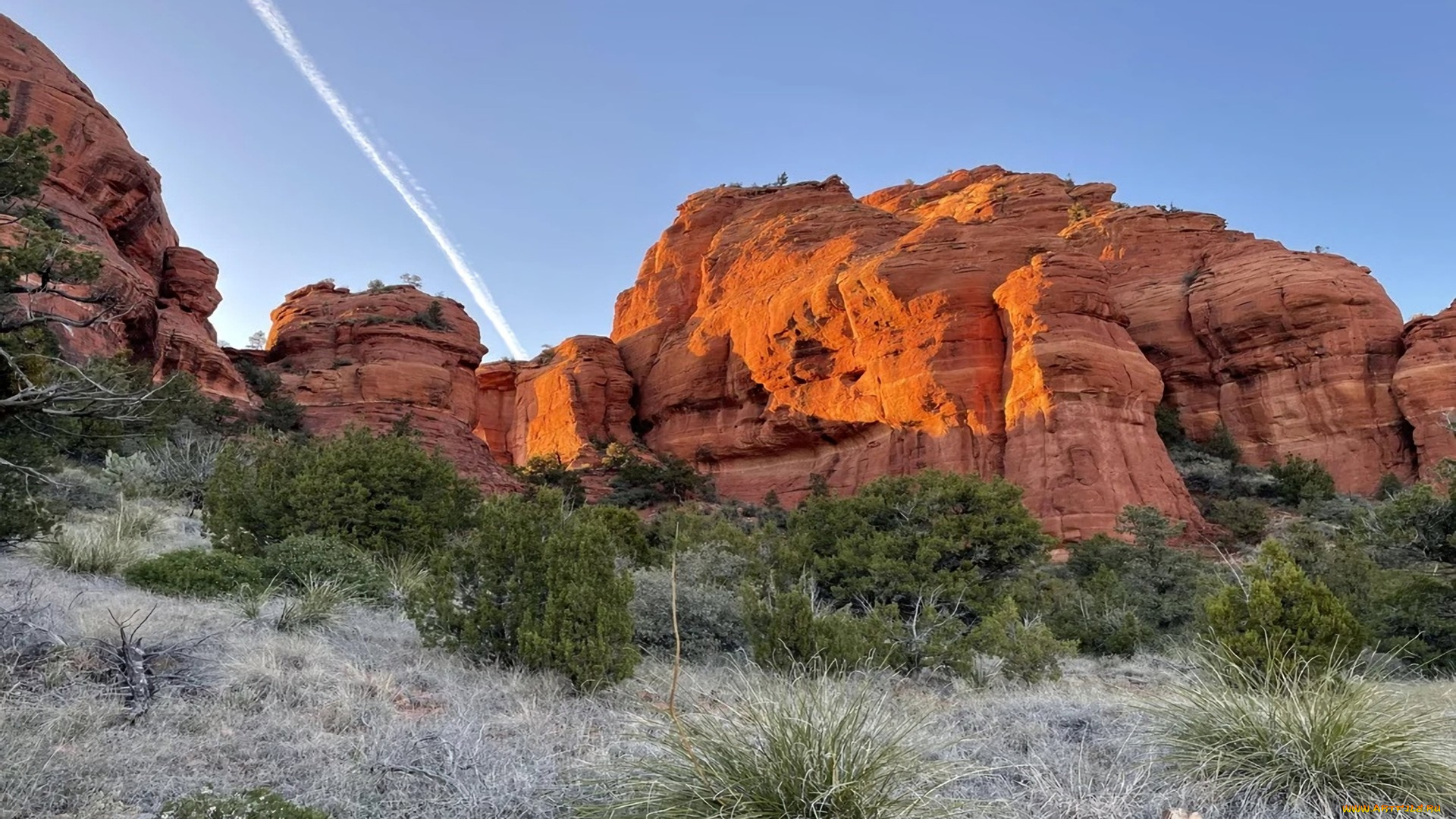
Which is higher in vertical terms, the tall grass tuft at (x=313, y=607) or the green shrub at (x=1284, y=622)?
the tall grass tuft at (x=313, y=607)

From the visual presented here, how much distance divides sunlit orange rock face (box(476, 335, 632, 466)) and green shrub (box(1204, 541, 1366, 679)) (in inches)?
1486

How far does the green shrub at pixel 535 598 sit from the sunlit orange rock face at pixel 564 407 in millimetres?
36639

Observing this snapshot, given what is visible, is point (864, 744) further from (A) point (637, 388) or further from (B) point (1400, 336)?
(A) point (637, 388)

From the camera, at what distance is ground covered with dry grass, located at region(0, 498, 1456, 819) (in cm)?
330

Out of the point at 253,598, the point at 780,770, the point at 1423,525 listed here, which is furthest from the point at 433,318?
the point at 780,770

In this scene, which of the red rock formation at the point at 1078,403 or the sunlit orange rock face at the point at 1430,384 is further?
the sunlit orange rock face at the point at 1430,384

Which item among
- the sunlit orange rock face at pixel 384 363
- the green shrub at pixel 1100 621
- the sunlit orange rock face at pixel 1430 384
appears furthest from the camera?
the sunlit orange rock face at pixel 384 363

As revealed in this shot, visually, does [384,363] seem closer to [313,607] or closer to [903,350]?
[903,350]

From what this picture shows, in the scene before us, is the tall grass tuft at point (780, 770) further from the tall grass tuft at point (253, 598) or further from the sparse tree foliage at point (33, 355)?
the tall grass tuft at point (253, 598)

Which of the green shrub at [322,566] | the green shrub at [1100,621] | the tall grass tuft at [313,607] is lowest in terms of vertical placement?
the green shrub at [1100,621]

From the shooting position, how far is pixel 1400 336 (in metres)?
33.4

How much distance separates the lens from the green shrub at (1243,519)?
Answer: 91.1ft

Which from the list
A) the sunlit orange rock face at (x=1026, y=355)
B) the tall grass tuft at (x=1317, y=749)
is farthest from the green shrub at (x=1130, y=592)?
the sunlit orange rock face at (x=1026, y=355)

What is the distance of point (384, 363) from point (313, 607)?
33646mm
